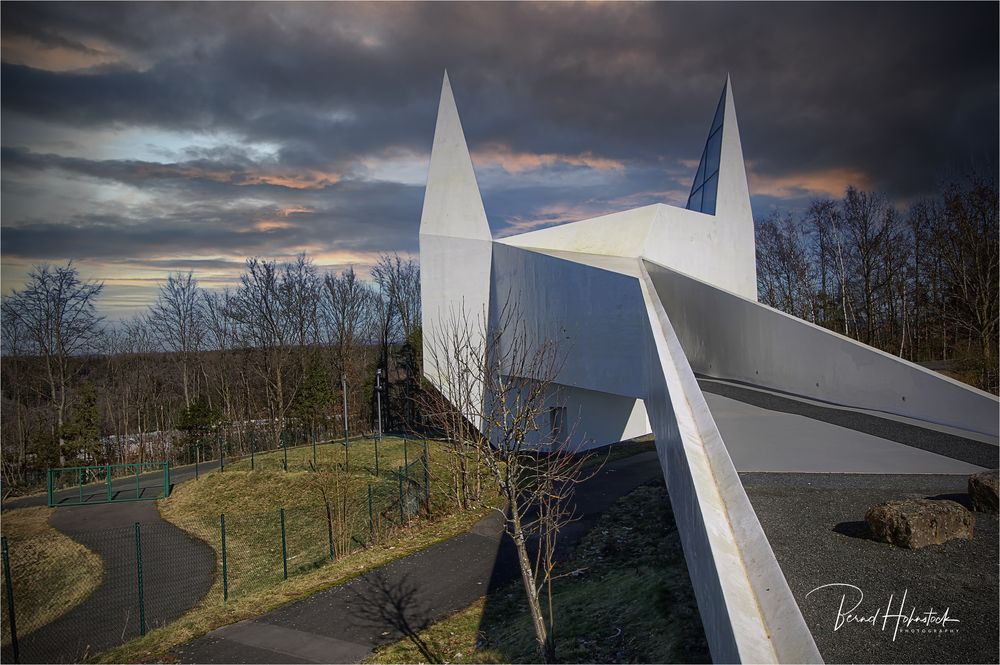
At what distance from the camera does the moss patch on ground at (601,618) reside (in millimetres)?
5102

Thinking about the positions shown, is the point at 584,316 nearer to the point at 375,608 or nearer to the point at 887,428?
the point at 887,428

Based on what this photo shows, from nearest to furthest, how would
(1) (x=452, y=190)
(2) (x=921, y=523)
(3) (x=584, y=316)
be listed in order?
(2) (x=921, y=523) < (3) (x=584, y=316) < (1) (x=452, y=190)

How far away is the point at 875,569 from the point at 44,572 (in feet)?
46.0

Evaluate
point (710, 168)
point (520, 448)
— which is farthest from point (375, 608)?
point (710, 168)

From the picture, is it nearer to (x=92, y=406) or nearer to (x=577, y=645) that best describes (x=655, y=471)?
(x=577, y=645)

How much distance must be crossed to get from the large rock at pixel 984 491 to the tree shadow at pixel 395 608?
517cm

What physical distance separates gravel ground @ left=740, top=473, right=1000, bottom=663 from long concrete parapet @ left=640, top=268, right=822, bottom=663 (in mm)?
809

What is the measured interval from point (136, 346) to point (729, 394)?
35360 mm

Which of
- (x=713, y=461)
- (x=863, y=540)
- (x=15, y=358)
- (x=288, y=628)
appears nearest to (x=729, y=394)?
(x=863, y=540)

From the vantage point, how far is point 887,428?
24.0 feet

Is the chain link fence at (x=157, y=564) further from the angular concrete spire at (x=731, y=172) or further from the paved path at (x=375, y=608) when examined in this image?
the angular concrete spire at (x=731, y=172)

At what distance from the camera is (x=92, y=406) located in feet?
78.2

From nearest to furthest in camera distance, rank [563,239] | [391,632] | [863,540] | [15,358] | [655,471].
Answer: [863,540], [391,632], [655,471], [563,239], [15,358]

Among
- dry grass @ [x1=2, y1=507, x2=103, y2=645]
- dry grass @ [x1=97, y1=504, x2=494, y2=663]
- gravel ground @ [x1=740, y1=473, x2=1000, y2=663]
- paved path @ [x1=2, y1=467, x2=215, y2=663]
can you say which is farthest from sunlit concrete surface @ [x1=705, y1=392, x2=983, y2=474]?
dry grass @ [x1=2, y1=507, x2=103, y2=645]
